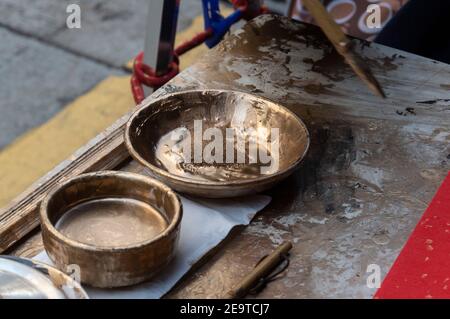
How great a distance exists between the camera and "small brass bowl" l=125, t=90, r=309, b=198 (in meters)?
1.34

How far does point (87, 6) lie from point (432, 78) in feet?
8.20

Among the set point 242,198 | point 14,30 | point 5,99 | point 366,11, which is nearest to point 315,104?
point 242,198

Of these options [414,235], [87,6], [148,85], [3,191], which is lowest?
[3,191]

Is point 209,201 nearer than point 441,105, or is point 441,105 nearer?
point 209,201

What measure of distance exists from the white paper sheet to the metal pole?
891mm

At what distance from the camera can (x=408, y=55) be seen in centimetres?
183

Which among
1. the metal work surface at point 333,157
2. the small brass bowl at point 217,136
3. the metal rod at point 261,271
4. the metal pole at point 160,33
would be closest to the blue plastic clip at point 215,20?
the metal pole at point 160,33

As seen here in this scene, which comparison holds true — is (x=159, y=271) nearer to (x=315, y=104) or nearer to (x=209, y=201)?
(x=209, y=201)

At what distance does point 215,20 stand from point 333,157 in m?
1.14

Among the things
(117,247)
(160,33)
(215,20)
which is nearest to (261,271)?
(117,247)

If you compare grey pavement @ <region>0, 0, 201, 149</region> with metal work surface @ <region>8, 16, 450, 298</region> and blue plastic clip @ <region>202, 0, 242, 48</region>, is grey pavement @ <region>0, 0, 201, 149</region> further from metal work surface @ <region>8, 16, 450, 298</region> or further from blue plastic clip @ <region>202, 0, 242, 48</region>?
metal work surface @ <region>8, 16, 450, 298</region>

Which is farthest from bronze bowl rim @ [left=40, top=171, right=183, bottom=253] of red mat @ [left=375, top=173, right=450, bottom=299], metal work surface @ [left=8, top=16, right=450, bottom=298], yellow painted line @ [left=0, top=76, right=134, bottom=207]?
yellow painted line @ [left=0, top=76, right=134, bottom=207]

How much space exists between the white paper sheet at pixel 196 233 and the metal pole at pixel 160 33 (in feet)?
2.92

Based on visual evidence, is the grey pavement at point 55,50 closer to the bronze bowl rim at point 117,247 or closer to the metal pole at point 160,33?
the metal pole at point 160,33
